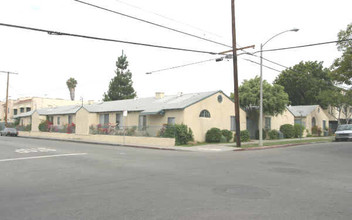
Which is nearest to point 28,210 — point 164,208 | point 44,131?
point 164,208

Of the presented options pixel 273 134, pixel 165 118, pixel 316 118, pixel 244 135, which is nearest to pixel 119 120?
pixel 165 118

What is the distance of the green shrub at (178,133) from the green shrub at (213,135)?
7.50 ft

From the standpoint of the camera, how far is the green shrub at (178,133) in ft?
76.6

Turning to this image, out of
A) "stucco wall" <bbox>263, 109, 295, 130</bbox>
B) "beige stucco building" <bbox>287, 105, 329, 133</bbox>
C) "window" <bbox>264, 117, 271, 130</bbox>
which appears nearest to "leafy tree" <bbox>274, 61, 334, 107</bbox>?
"beige stucco building" <bbox>287, 105, 329, 133</bbox>

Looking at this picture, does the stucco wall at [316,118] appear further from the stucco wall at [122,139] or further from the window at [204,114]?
the stucco wall at [122,139]

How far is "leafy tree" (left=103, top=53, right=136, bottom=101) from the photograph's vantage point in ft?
222

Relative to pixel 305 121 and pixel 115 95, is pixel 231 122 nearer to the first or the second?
pixel 305 121

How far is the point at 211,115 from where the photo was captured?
2692 centimetres

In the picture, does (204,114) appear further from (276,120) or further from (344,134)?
(344,134)

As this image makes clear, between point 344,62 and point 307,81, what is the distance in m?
31.9

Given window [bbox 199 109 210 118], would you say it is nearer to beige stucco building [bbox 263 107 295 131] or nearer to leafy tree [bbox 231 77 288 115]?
leafy tree [bbox 231 77 288 115]

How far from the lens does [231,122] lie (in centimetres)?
2905

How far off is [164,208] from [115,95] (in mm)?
63557

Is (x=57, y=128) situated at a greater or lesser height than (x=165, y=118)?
lesser
